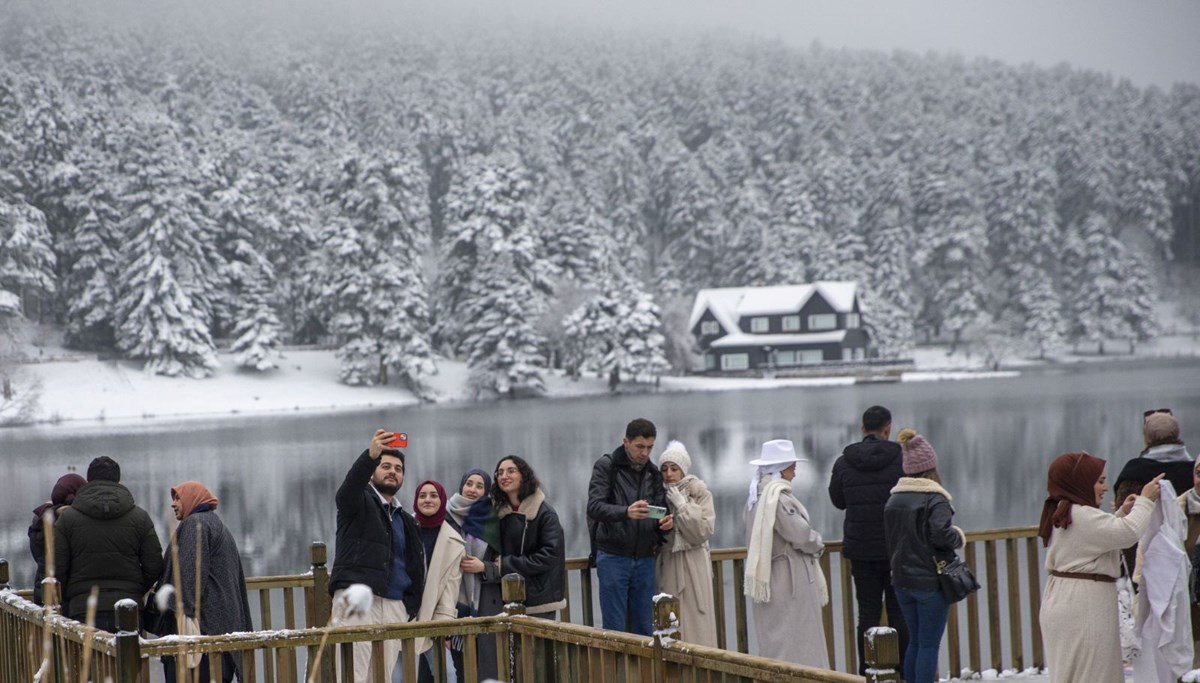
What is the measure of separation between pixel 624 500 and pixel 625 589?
50 centimetres

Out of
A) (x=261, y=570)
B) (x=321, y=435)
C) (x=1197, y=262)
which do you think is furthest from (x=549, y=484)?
(x=1197, y=262)

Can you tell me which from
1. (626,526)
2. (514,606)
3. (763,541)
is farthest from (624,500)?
(514,606)

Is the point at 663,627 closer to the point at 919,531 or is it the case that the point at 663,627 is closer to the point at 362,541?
the point at 362,541

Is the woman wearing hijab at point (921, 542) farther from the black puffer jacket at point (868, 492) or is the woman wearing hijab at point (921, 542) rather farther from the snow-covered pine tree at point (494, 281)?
the snow-covered pine tree at point (494, 281)

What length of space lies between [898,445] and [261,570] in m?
15.8

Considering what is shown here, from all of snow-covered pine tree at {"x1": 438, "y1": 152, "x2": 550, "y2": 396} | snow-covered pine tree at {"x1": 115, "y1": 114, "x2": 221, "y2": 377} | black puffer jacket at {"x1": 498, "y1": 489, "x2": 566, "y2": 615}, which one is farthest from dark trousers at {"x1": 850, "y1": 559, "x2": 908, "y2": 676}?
snow-covered pine tree at {"x1": 438, "y1": 152, "x2": 550, "y2": 396}

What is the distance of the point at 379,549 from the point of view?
6.23 m

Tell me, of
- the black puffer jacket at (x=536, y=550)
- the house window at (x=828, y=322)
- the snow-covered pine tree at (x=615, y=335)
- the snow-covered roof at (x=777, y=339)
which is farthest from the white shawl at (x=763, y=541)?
the house window at (x=828, y=322)

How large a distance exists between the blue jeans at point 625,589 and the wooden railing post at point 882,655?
3.43m

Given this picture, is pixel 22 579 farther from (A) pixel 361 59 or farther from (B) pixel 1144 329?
(A) pixel 361 59

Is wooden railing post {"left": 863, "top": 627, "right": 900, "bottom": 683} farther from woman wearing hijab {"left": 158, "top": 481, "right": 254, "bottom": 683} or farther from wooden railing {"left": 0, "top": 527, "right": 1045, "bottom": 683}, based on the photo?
woman wearing hijab {"left": 158, "top": 481, "right": 254, "bottom": 683}

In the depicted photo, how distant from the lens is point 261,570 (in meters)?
20.9

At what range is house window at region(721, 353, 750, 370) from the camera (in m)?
86.1

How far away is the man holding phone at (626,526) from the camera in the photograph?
22.6 feet
